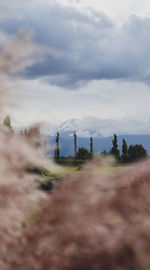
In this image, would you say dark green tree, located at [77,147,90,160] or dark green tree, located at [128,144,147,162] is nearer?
dark green tree, located at [128,144,147,162]

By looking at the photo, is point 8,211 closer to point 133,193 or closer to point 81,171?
point 81,171

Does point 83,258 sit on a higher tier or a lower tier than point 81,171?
lower

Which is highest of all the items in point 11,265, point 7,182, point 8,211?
point 7,182

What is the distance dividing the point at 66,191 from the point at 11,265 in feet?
1.03

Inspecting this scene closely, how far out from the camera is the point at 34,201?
1.18 metres

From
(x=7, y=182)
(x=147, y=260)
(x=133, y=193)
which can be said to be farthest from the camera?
(x=7, y=182)

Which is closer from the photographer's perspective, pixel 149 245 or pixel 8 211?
pixel 149 245

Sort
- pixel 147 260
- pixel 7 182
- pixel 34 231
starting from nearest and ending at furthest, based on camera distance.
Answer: pixel 147 260 < pixel 34 231 < pixel 7 182

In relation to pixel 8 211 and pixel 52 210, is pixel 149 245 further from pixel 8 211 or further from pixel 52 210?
pixel 8 211

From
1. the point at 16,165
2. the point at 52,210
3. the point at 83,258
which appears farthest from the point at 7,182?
the point at 83,258

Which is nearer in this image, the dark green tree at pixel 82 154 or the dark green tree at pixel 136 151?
the dark green tree at pixel 136 151

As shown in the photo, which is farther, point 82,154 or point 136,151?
point 82,154

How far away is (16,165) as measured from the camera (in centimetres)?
125

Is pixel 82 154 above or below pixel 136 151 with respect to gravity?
below
